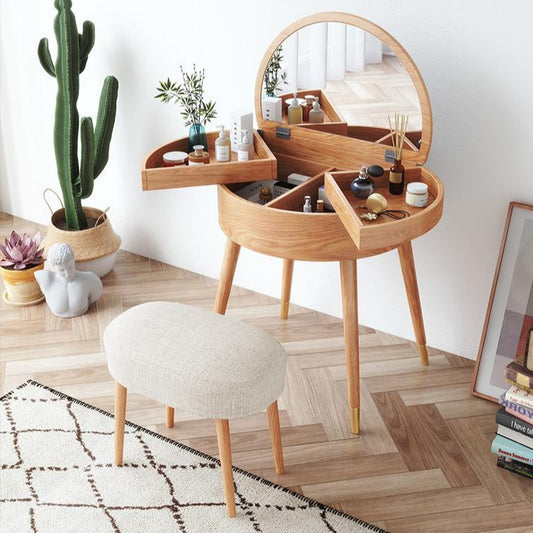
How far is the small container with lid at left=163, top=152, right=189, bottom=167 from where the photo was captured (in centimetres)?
253

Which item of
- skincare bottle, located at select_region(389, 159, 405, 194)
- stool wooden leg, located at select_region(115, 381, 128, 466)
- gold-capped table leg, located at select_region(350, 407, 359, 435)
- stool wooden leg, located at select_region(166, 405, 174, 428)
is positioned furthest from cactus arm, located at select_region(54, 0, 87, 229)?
gold-capped table leg, located at select_region(350, 407, 359, 435)

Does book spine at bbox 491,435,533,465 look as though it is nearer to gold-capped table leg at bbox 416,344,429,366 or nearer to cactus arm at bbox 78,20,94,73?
gold-capped table leg at bbox 416,344,429,366

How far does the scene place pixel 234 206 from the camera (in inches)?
92.4

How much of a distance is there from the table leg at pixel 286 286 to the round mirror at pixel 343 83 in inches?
21.3

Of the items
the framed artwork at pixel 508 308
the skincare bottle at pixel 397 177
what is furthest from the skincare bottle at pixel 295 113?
the framed artwork at pixel 508 308

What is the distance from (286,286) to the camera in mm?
2957

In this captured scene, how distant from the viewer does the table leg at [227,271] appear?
252 cm

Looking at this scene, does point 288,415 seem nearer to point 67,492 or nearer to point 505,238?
point 67,492

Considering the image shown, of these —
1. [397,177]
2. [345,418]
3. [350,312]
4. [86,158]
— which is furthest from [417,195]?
[86,158]

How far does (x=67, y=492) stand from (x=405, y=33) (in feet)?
5.43

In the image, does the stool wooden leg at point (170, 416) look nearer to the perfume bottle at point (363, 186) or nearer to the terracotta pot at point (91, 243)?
the perfume bottle at point (363, 186)

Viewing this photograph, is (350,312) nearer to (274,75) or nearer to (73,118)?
(274,75)

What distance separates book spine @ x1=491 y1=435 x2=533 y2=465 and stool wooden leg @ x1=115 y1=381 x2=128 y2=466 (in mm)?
1043

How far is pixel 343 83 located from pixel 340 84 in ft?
0.05
